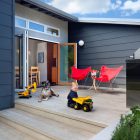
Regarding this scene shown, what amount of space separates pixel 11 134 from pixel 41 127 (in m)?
0.56

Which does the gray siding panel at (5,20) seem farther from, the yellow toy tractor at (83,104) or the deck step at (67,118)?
the yellow toy tractor at (83,104)

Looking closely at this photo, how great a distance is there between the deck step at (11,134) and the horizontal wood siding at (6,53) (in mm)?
784

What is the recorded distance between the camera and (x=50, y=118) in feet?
11.4

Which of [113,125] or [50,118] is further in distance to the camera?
[50,118]

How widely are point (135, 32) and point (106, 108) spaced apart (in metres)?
3.56

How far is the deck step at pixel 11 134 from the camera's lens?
3084mm

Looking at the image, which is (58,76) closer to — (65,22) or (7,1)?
(65,22)

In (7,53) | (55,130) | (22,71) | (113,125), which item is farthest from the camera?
(22,71)

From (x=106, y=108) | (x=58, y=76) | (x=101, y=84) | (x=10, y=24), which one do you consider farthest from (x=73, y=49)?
(x=106, y=108)

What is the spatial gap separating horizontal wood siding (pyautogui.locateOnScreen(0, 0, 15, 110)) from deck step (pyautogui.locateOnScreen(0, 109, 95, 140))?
0.40 meters

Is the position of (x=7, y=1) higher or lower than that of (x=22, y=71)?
higher

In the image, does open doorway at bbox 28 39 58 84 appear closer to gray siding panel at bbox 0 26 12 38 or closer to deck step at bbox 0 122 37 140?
gray siding panel at bbox 0 26 12 38

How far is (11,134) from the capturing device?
3236 mm

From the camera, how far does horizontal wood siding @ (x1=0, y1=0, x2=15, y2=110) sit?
163 inches
